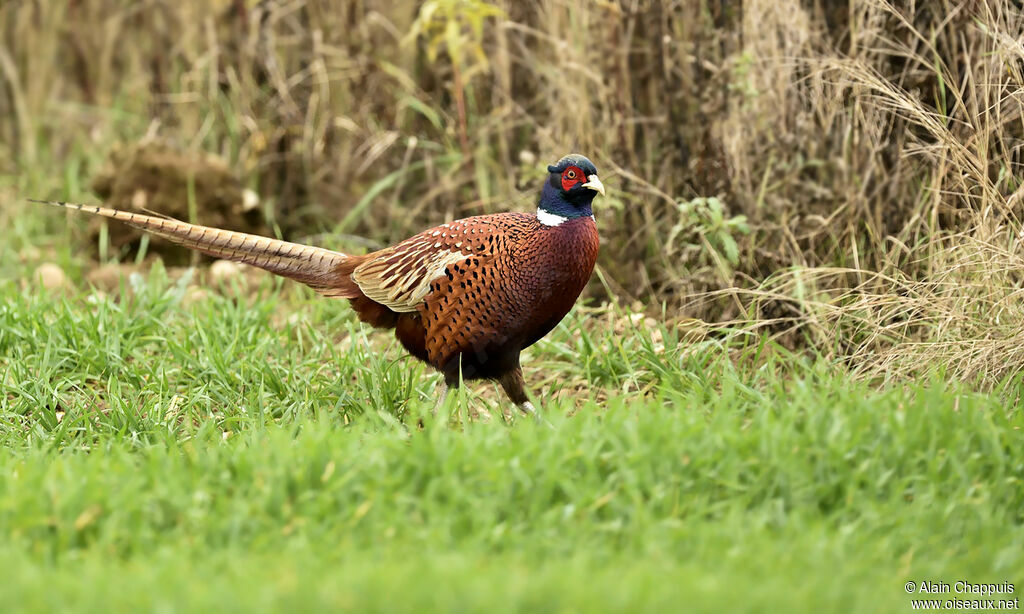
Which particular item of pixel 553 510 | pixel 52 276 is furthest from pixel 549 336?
pixel 52 276

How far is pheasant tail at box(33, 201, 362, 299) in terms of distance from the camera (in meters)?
4.30

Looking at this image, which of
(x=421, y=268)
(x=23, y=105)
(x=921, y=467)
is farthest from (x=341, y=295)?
(x=23, y=105)

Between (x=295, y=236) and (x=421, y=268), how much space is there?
291cm

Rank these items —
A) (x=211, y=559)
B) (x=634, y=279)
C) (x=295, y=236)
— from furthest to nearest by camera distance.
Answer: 1. (x=295, y=236)
2. (x=634, y=279)
3. (x=211, y=559)

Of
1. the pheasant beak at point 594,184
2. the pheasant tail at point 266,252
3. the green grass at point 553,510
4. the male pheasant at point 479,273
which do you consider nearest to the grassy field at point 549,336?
the green grass at point 553,510

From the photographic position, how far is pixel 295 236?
22.7ft

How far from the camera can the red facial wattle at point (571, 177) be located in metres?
4.07

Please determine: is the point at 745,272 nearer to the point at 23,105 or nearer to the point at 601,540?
the point at 601,540

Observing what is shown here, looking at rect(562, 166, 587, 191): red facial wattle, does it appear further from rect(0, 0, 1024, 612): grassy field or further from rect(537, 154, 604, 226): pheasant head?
rect(0, 0, 1024, 612): grassy field

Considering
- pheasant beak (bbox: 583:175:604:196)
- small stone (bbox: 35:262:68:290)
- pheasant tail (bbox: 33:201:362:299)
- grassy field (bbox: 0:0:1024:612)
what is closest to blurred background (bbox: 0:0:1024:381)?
grassy field (bbox: 0:0:1024:612)

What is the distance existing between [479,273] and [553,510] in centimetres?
126

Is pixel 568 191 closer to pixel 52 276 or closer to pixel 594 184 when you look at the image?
pixel 594 184

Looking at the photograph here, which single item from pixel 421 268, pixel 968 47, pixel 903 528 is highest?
pixel 968 47

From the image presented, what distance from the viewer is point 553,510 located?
297 cm
